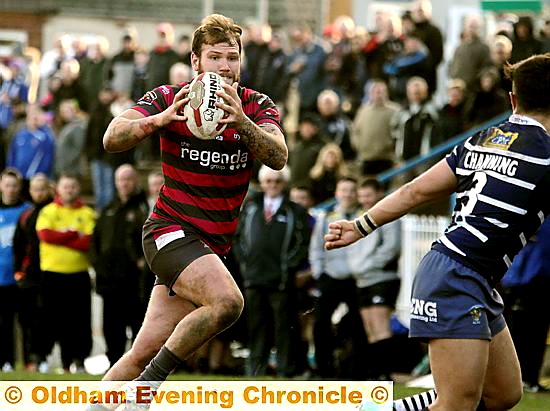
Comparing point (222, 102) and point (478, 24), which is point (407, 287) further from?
point (222, 102)

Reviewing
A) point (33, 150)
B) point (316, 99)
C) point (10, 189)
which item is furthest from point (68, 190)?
point (316, 99)

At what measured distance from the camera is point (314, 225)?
1438cm

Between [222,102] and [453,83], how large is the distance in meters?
10.4

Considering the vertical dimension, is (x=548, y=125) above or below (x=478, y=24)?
above

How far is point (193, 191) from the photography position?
24.9 ft

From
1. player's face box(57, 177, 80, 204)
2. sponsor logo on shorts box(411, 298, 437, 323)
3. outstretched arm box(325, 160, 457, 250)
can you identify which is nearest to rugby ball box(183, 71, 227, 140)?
outstretched arm box(325, 160, 457, 250)

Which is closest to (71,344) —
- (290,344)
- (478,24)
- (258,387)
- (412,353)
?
(290,344)

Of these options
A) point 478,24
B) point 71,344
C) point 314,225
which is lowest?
point 71,344

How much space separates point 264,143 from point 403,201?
0.96 m

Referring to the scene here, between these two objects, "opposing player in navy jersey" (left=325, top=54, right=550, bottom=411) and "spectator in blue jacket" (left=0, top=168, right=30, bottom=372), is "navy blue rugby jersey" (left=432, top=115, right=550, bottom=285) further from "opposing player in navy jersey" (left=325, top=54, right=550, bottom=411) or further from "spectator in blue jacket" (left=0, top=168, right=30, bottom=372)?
"spectator in blue jacket" (left=0, top=168, right=30, bottom=372)

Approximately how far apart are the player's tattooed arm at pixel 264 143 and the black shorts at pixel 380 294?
6078 mm

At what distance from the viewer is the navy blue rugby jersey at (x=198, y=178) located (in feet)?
24.8

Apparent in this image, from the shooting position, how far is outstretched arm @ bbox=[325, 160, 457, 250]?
6.77 meters

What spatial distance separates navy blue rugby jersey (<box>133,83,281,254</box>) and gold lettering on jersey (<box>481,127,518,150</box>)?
1505mm
